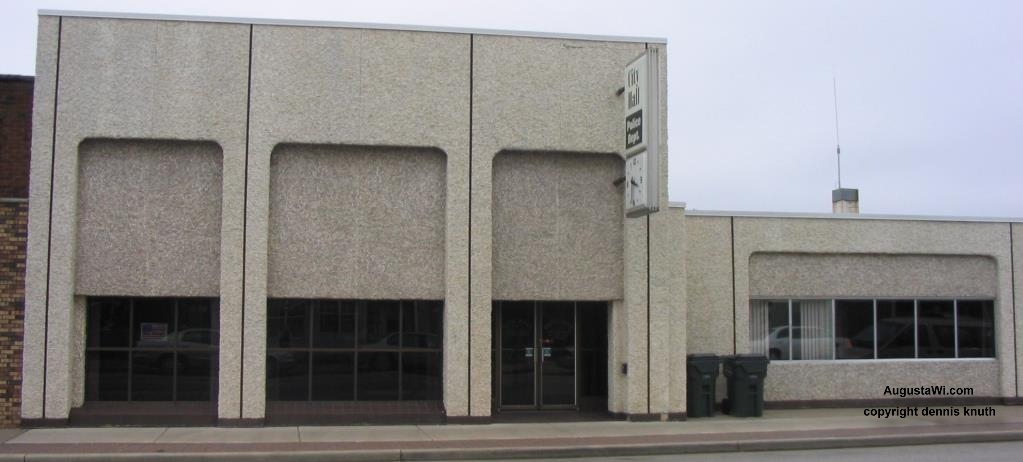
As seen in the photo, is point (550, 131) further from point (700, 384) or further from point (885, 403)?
point (885, 403)

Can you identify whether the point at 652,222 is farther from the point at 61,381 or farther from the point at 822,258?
the point at 61,381

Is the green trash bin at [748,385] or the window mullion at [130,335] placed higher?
the window mullion at [130,335]

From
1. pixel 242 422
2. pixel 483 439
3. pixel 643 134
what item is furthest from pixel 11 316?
pixel 643 134

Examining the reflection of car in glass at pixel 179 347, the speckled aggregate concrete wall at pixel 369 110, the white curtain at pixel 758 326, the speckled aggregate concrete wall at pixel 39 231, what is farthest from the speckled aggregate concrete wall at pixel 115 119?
the white curtain at pixel 758 326

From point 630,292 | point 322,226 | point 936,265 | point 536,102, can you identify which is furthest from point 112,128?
point 936,265

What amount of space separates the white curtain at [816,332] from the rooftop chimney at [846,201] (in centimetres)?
492

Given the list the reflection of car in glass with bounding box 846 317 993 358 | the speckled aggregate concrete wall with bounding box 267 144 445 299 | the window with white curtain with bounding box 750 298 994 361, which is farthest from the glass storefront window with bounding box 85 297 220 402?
the reflection of car in glass with bounding box 846 317 993 358

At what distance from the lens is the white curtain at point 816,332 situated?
66.7ft

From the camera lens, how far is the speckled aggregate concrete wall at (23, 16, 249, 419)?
52.0 ft

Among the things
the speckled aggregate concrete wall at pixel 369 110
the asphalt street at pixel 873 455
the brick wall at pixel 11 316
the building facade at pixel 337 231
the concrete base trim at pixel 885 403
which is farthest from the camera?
the concrete base trim at pixel 885 403

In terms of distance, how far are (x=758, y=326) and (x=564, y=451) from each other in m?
6.95

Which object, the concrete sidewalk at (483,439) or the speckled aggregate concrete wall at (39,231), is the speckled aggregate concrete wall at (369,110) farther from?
the speckled aggregate concrete wall at (39,231)

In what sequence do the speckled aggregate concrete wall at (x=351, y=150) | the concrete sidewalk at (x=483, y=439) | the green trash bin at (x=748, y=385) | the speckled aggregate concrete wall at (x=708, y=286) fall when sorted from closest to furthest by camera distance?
the concrete sidewalk at (x=483, y=439) → the speckled aggregate concrete wall at (x=351, y=150) → the green trash bin at (x=748, y=385) → the speckled aggregate concrete wall at (x=708, y=286)

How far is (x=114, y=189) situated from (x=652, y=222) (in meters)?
Result: 8.81
